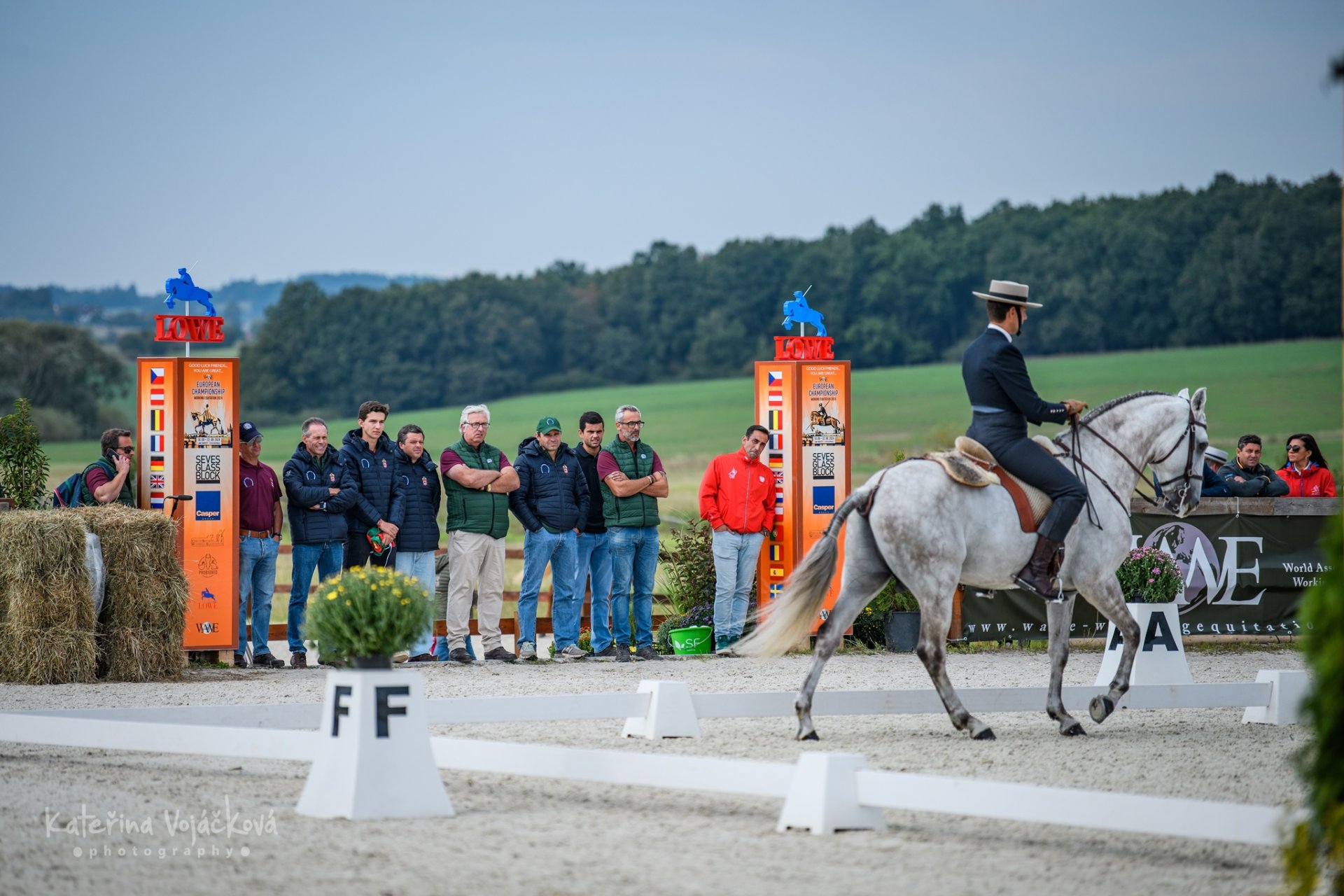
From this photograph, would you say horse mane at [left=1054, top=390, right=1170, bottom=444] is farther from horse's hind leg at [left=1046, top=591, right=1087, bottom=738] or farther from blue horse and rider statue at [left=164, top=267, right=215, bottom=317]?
→ blue horse and rider statue at [left=164, top=267, right=215, bottom=317]

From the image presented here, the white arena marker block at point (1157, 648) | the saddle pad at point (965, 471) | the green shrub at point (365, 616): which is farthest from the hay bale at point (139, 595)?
the white arena marker block at point (1157, 648)

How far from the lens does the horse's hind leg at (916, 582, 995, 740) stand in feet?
29.0

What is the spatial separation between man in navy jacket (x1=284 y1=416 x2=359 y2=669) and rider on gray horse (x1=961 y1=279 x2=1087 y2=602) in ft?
19.7

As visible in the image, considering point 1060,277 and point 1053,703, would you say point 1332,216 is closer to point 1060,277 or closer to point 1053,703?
point 1060,277

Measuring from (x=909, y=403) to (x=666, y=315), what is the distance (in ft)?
54.8

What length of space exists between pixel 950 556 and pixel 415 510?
19.1ft

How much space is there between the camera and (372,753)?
20.8ft

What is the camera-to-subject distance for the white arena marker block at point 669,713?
346 inches

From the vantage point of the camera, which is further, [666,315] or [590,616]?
[666,315]

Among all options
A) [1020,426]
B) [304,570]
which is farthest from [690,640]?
[1020,426]

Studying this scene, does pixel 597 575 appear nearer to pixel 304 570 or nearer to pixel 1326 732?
pixel 304 570

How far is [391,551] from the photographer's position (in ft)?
42.9

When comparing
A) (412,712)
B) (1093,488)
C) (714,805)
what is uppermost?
(1093,488)

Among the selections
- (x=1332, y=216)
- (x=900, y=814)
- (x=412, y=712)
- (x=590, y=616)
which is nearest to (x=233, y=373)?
(x=590, y=616)
